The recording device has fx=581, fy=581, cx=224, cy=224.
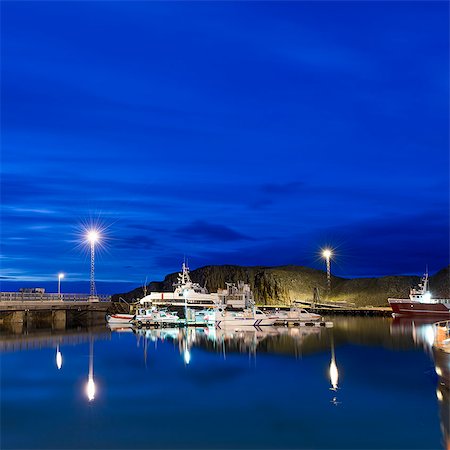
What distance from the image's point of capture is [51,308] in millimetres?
85438

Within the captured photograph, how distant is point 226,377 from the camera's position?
39.0m

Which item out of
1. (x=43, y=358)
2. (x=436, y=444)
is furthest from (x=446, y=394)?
(x=43, y=358)

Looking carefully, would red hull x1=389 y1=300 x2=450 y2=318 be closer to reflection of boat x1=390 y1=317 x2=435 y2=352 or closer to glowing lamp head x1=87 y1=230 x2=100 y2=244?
reflection of boat x1=390 y1=317 x2=435 y2=352

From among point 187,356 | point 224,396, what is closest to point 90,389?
point 224,396

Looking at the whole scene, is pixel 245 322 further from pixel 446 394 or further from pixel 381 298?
pixel 381 298

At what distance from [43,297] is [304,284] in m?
99.9

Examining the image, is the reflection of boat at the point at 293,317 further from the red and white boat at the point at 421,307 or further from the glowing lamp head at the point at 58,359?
the glowing lamp head at the point at 58,359

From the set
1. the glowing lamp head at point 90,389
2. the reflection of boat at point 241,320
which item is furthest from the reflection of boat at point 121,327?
the glowing lamp head at point 90,389

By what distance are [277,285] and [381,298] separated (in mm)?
35287

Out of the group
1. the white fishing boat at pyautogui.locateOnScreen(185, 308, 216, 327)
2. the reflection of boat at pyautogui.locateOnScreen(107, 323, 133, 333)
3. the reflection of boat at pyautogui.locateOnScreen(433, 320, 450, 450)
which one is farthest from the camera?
the white fishing boat at pyautogui.locateOnScreen(185, 308, 216, 327)

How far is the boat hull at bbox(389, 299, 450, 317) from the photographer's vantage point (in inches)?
4048

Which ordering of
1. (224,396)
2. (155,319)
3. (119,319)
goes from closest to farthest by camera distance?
(224,396), (155,319), (119,319)

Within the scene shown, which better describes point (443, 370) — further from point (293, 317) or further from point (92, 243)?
point (92, 243)

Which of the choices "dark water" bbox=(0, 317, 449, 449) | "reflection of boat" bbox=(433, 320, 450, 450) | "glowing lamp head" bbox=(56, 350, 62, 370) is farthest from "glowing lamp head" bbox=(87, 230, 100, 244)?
"reflection of boat" bbox=(433, 320, 450, 450)
